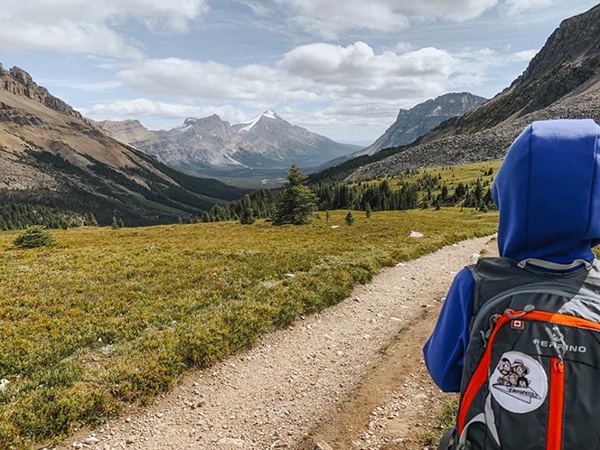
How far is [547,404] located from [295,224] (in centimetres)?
4850

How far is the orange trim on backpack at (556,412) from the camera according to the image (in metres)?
2.27

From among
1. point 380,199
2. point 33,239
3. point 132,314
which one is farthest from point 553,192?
point 380,199

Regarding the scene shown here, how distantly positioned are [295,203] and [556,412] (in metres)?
49.6

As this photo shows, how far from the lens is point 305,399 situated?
8453 millimetres

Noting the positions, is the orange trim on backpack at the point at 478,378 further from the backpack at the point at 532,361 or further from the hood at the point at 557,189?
the hood at the point at 557,189

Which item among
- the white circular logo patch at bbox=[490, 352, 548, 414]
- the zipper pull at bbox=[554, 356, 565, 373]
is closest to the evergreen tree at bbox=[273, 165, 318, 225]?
the white circular logo patch at bbox=[490, 352, 548, 414]

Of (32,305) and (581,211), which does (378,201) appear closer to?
(32,305)

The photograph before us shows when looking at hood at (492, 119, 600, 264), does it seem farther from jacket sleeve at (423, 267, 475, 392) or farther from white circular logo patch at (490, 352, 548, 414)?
white circular logo patch at (490, 352, 548, 414)

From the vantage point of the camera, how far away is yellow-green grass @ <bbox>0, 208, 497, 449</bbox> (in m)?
7.88

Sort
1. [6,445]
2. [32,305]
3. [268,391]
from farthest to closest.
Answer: [32,305]
[268,391]
[6,445]

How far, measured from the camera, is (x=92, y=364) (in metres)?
9.44

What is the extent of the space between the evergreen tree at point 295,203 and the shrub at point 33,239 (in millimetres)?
27350

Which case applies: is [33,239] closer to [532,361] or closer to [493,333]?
[493,333]

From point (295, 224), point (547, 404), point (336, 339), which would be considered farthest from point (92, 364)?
point (295, 224)
